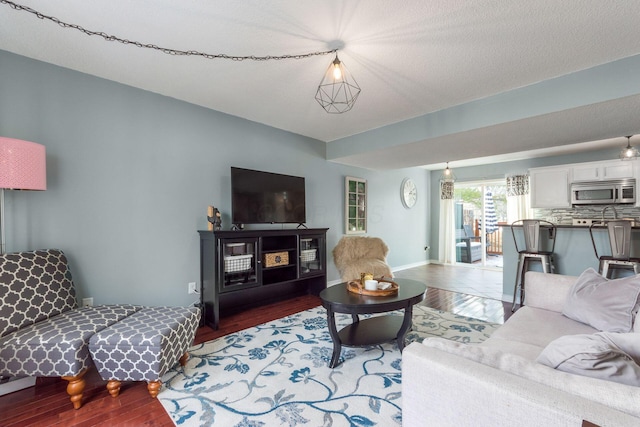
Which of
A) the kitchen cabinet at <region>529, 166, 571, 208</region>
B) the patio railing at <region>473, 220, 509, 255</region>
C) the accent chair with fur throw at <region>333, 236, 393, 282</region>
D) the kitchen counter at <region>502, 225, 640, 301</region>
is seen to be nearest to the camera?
the kitchen counter at <region>502, 225, 640, 301</region>

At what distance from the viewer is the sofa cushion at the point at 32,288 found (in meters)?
1.85

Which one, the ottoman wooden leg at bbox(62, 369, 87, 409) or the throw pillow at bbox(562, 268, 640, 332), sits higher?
the throw pillow at bbox(562, 268, 640, 332)

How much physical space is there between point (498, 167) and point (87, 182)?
696 cm

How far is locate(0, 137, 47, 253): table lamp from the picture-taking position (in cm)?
188

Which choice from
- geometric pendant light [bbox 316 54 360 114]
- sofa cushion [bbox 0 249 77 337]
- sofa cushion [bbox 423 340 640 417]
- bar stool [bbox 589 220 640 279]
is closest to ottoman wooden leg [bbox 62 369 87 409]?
sofa cushion [bbox 0 249 77 337]

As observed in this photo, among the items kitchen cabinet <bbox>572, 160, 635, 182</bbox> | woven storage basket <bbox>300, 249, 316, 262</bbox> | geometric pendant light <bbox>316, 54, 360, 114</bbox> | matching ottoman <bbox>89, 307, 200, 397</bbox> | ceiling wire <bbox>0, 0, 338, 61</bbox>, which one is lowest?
matching ottoman <bbox>89, 307, 200, 397</bbox>

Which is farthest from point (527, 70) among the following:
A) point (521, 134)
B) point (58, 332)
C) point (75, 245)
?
point (75, 245)

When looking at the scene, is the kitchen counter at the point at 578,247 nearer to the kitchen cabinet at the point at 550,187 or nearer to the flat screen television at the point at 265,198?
the kitchen cabinet at the point at 550,187

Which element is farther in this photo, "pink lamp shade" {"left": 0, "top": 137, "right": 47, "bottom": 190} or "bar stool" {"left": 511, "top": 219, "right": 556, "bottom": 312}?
"bar stool" {"left": 511, "top": 219, "right": 556, "bottom": 312}

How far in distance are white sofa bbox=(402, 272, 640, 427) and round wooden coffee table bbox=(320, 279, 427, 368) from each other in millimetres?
1082

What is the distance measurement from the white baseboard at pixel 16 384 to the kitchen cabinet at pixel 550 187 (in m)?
6.95

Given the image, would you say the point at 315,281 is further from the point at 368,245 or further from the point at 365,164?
the point at 365,164

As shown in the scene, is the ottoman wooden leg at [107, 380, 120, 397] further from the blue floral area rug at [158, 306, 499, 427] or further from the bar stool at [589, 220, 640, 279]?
the bar stool at [589, 220, 640, 279]

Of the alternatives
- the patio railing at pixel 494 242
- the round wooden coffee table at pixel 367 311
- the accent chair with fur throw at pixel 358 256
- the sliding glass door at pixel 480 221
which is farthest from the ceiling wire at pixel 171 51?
the patio railing at pixel 494 242
